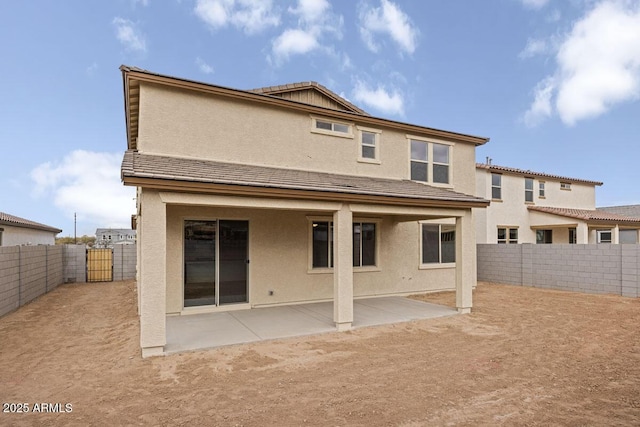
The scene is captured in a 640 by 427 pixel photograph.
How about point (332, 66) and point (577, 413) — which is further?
point (332, 66)

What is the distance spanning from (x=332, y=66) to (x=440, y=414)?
19.8m

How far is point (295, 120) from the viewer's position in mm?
10289

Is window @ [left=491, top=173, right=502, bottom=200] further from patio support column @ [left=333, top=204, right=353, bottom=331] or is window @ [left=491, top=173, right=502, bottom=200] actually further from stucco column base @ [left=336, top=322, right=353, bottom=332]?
stucco column base @ [left=336, top=322, right=353, bottom=332]

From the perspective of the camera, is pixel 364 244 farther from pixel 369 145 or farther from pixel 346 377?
pixel 346 377

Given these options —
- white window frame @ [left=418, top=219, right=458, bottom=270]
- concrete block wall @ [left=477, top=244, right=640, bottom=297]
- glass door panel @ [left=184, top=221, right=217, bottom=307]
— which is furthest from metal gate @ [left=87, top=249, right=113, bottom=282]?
concrete block wall @ [left=477, top=244, right=640, bottom=297]

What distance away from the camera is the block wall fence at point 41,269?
9.51 meters

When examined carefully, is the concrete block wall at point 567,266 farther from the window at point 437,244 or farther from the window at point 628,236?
the window at point 628,236

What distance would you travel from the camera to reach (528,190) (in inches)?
808

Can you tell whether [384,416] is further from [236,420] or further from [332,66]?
[332,66]

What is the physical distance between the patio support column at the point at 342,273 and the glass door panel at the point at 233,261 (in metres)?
2.95

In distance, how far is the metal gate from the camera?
16656 mm

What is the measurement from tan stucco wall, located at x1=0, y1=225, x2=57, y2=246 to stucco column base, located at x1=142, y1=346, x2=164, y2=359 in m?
19.5

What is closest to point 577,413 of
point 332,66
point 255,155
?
point 255,155

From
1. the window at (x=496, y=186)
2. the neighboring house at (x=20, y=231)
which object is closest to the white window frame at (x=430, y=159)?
the window at (x=496, y=186)
